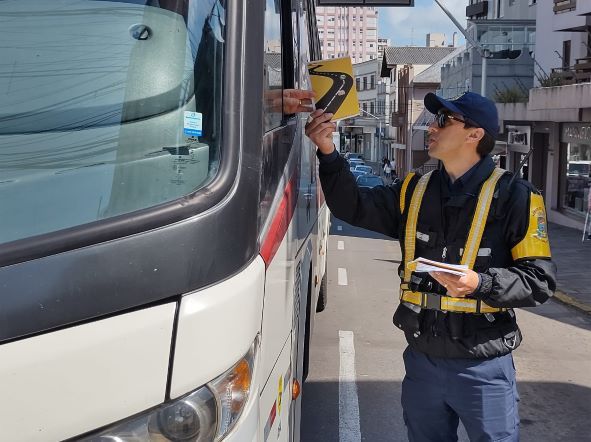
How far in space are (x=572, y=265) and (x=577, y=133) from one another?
8046mm

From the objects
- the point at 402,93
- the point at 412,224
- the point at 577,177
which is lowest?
the point at 577,177

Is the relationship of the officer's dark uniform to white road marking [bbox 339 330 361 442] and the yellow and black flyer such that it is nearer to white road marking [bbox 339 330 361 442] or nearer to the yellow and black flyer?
the yellow and black flyer

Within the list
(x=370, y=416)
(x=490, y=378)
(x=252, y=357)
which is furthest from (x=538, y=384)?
(x=252, y=357)

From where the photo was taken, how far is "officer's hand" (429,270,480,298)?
246cm

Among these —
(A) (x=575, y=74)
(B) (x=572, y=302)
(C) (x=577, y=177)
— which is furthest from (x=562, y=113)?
(B) (x=572, y=302)

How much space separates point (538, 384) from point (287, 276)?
168 inches

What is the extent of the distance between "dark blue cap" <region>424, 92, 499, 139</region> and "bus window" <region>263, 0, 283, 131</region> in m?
0.65

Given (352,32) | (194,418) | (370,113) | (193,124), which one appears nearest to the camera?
(194,418)

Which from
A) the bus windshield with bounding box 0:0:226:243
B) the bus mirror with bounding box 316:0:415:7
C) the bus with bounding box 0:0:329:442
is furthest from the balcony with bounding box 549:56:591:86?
the bus windshield with bounding box 0:0:226:243

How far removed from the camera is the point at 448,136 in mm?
2885

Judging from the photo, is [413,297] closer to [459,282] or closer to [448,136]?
[459,282]

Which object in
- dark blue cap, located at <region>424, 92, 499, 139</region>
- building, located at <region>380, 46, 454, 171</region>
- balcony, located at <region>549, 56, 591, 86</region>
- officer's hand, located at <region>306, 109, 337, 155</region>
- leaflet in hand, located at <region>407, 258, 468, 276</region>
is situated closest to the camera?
leaflet in hand, located at <region>407, 258, 468, 276</region>

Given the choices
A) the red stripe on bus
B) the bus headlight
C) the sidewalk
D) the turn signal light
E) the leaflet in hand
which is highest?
the red stripe on bus

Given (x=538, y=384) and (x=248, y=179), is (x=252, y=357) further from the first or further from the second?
(x=538, y=384)
